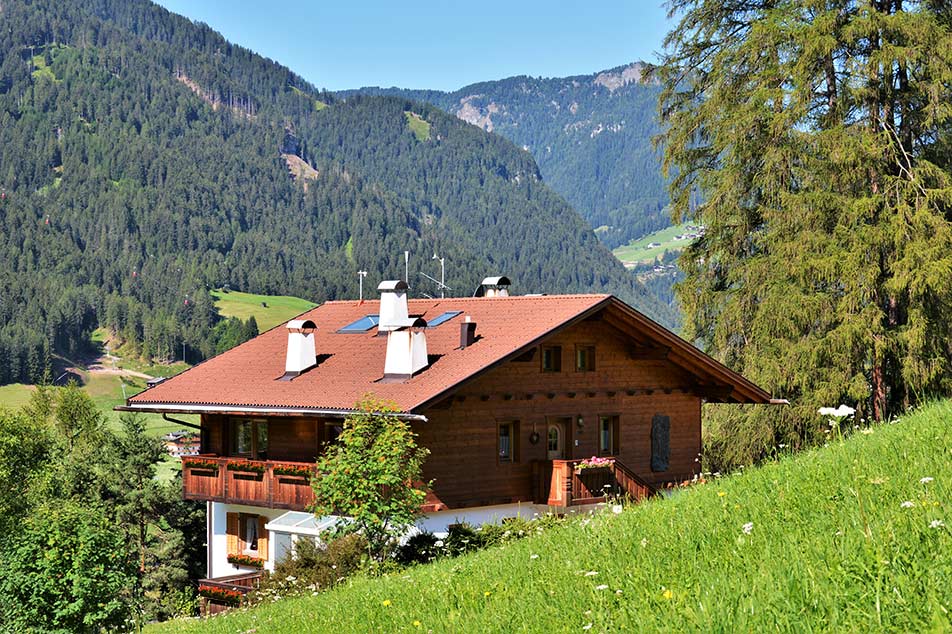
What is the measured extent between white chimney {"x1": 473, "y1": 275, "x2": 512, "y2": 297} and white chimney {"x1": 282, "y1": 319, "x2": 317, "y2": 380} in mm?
6292

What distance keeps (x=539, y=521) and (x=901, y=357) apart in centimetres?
1248

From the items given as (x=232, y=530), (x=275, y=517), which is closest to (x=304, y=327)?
(x=275, y=517)

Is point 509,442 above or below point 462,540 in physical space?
above

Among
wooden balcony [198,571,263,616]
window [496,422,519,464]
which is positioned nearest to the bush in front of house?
window [496,422,519,464]

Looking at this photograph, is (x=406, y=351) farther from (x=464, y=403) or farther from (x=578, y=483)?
(x=578, y=483)

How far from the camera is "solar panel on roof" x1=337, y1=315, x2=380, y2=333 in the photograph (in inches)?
1313

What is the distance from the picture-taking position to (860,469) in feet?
27.1

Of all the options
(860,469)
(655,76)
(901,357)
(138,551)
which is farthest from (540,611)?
(138,551)

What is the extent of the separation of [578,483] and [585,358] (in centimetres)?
424

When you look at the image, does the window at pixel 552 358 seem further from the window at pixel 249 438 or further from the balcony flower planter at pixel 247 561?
the balcony flower planter at pixel 247 561

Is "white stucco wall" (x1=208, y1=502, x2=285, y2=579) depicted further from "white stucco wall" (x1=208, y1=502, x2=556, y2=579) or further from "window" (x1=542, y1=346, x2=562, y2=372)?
"window" (x1=542, y1=346, x2=562, y2=372)

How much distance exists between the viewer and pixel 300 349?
31328 millimetres

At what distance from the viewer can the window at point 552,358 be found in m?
30.5

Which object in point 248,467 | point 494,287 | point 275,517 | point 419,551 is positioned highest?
point 494,287
